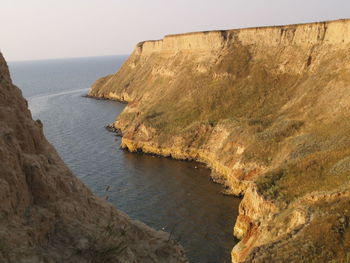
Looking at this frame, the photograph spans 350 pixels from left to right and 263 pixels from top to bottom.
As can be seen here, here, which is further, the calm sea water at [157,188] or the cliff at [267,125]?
the calm sea water at [157,188]

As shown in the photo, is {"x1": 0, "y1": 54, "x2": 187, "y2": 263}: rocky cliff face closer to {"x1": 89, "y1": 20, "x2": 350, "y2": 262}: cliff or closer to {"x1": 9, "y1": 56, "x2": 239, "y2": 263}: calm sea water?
{"x1": 9, "y1": 56, "x2": 239, "y2": 263}: calm sea water

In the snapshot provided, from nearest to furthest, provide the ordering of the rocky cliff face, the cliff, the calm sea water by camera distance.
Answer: the rocky cliff face < the cliff < the calm sea water

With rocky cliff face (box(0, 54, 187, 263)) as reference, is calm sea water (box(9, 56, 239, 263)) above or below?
below

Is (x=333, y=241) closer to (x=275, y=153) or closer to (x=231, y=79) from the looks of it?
(x=275, y=153)

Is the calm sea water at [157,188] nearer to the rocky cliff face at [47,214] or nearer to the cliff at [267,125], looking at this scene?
the cliff at [267,125]

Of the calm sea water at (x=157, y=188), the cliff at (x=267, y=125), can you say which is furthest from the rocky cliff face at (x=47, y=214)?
the cliff at (x=267, y=125)

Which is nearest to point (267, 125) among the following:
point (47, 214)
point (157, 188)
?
point (157, 188)

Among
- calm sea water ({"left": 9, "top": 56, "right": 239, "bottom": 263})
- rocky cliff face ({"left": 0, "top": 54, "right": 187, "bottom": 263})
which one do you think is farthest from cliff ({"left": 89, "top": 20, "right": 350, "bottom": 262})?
rocky cliff face ({"left": 0, "top": 54, "right": 187, "bottom": 263})
